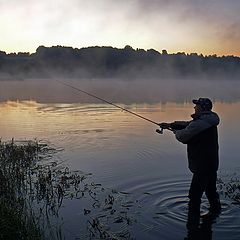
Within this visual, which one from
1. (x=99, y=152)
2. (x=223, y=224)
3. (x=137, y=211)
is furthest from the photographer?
(x=99, y=152)

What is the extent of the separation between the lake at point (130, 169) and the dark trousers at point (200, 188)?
0.39 metres

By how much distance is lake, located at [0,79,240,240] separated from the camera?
7.48 m

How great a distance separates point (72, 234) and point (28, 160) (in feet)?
17.1

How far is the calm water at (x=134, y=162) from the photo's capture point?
7570mm

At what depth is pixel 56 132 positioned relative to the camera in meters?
18.1

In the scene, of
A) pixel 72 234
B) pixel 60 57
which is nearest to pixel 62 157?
pixel 72 234

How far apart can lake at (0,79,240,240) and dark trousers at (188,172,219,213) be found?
39cm

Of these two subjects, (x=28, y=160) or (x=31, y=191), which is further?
(x=28, y=160)

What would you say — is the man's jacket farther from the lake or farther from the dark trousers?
the lake

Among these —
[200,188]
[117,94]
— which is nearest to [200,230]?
[200,188]

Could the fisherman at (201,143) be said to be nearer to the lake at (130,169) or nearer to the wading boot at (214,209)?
the wading boot at (214,209)

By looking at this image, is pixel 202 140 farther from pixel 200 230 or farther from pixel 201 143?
pixel 200 230

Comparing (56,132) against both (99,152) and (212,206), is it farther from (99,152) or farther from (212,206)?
(212,206)

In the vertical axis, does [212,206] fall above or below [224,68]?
below
